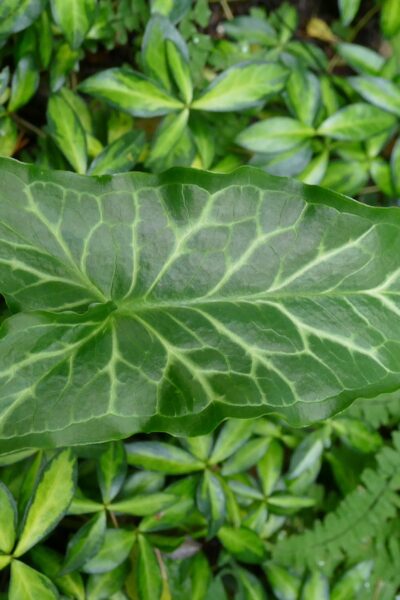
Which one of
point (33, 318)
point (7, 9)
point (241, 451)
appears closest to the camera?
point (33, 318)

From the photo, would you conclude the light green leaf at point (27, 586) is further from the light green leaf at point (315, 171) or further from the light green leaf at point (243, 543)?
the light green leaf at point (315, 171)

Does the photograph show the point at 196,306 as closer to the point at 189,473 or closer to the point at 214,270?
the point at 214,270

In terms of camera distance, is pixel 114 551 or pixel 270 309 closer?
pixel 270 309

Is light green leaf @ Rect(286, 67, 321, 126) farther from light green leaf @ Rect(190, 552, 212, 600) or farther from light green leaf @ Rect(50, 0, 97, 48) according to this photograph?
light green leaf @ Rect(190, 552, 212, 600)

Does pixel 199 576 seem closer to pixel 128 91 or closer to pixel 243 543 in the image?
pixel 243 543

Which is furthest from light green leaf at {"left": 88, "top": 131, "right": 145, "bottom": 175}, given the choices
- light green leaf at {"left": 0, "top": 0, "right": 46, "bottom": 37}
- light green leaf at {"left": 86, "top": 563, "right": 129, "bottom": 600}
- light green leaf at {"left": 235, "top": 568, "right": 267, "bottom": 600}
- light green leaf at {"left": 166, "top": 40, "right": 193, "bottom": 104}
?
light green leaf at {"left": 235, "top": 568, "right": 267, "bottom": 600}

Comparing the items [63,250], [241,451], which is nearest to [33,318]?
[63,250]

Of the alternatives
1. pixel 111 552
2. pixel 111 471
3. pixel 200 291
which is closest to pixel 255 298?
pixel 200 291

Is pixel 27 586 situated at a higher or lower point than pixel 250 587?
higher
